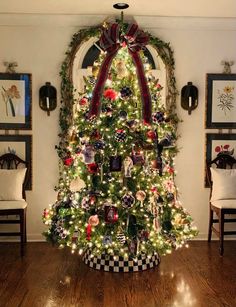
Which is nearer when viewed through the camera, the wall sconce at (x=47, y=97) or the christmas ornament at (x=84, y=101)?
the christmas ornament at (x=84, y=101)

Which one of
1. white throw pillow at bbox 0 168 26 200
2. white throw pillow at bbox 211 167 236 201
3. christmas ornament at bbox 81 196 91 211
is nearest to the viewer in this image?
christmas ornament at bbox 81 196 91 211

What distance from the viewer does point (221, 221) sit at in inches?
173

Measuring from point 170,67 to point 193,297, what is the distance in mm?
2736

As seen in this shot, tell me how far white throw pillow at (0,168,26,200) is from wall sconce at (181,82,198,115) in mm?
2117

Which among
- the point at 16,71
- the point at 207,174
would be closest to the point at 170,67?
the point at 207,174

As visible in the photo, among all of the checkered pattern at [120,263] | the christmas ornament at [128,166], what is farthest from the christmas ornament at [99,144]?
the checkered pattern at [120,263]

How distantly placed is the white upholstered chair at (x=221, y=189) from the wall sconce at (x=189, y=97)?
0.71m

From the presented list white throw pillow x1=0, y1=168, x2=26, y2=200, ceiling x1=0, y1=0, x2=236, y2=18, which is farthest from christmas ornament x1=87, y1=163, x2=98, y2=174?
ceiling x1=0, y1=0, x2=236, y2=18

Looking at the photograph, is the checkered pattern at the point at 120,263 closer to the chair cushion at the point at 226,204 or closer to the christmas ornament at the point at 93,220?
the christmas ornament at the point at 93,220

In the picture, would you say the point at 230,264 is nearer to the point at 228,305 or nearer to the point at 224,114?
the point at 228,305

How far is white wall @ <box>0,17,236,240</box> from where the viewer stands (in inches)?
192

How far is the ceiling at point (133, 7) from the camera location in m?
4.34

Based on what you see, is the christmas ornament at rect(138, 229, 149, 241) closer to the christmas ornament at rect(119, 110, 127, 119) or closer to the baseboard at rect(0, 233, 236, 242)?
the christmas ornament at rect(119, 110, 127, 119)

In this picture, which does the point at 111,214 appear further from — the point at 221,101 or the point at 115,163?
the point at 221,101
